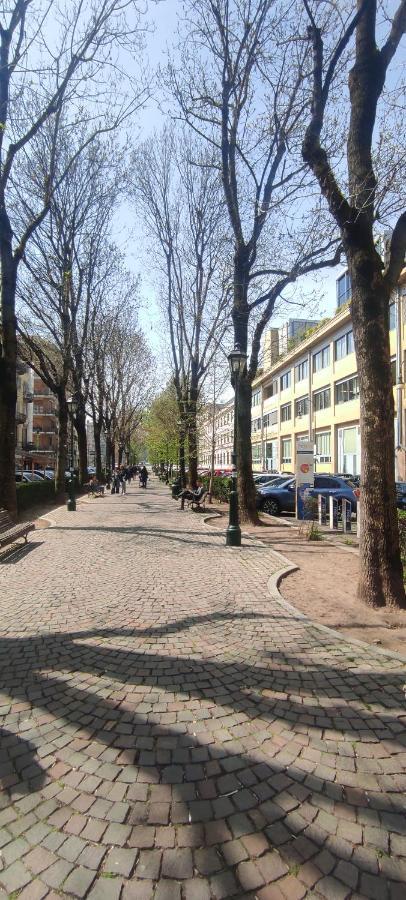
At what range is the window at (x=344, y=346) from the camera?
3076 centimetres

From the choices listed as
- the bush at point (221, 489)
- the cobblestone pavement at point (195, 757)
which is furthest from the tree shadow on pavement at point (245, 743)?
the bush at point (221, 489)

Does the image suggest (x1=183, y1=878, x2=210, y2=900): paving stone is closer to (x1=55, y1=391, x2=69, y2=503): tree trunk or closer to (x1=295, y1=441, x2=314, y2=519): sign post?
(x1=295, y1=441, x2=314, y2=519): sign post

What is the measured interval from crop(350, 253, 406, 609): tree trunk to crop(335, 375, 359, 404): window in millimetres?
25098

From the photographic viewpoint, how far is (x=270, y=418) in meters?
51.7

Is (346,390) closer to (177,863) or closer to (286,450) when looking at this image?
(286,450)

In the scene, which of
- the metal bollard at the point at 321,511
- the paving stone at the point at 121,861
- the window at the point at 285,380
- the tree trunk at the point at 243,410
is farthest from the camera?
the window at the point at 285,380

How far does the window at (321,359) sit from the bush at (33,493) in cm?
2273

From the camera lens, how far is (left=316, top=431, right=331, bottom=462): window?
113 ft

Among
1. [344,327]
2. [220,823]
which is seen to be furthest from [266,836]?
[344,327]

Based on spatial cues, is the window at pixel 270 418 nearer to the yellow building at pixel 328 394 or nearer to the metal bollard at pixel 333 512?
the yellow building at pixel 328 394

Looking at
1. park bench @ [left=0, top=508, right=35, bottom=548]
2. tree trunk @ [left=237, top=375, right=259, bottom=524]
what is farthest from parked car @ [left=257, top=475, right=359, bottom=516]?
park bench @ [left=0, top=508, right=35, bottom=548]

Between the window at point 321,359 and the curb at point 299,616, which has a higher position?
the window at point 321,359

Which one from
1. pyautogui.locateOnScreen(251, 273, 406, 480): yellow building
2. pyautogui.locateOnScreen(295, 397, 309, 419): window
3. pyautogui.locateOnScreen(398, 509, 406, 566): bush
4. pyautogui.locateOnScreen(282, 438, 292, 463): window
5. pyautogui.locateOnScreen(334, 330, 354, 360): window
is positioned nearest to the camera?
pyautogui.locateOnScreen(398, 509, 406, 566): bush

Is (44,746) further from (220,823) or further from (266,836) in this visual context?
(266,836)
